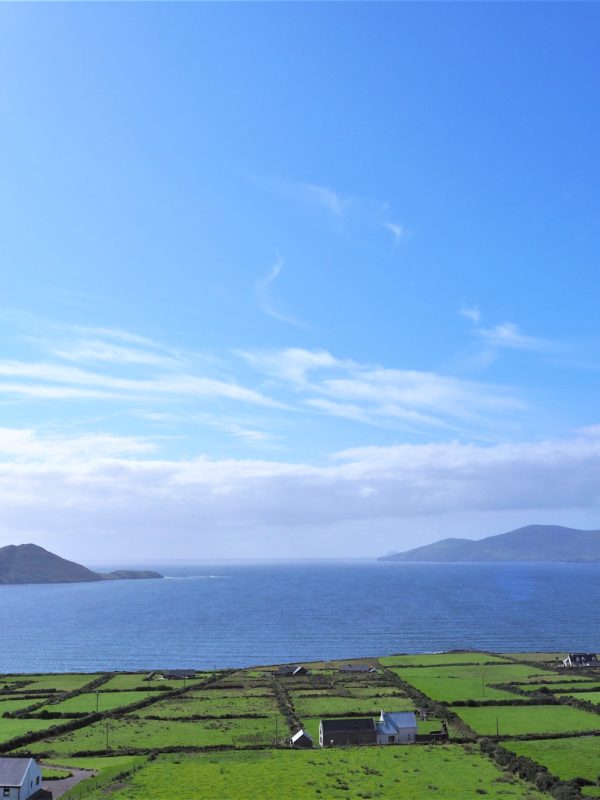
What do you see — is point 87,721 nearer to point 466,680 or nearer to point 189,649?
point 466,680

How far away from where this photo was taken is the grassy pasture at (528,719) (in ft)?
217

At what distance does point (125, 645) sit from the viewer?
154 metres

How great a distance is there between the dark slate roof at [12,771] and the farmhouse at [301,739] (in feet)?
82.1

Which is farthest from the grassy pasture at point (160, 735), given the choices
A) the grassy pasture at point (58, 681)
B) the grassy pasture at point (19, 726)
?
the grassy pasture at point (58, 681)

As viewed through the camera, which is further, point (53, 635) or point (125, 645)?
point (53, 635)

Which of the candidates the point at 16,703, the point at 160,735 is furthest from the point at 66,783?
the point at 16,703

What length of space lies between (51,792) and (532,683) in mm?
69679

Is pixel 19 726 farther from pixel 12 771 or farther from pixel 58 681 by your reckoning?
pixel 58 681

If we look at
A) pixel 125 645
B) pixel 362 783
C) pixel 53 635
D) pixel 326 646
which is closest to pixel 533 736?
pixel 362 783

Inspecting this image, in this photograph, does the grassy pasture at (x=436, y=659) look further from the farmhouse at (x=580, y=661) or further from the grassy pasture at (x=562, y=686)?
the grassy pasture at (x=562, y=686)

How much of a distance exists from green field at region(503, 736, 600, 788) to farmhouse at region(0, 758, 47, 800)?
39.2m

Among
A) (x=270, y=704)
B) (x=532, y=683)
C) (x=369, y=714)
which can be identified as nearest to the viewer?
(x=369, y=714)

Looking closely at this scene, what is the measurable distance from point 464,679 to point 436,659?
22280mm

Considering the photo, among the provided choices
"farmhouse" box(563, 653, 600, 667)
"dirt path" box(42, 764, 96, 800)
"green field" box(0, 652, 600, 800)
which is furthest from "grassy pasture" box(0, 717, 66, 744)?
"farmhouse" box(563, 653, 600, 667)
